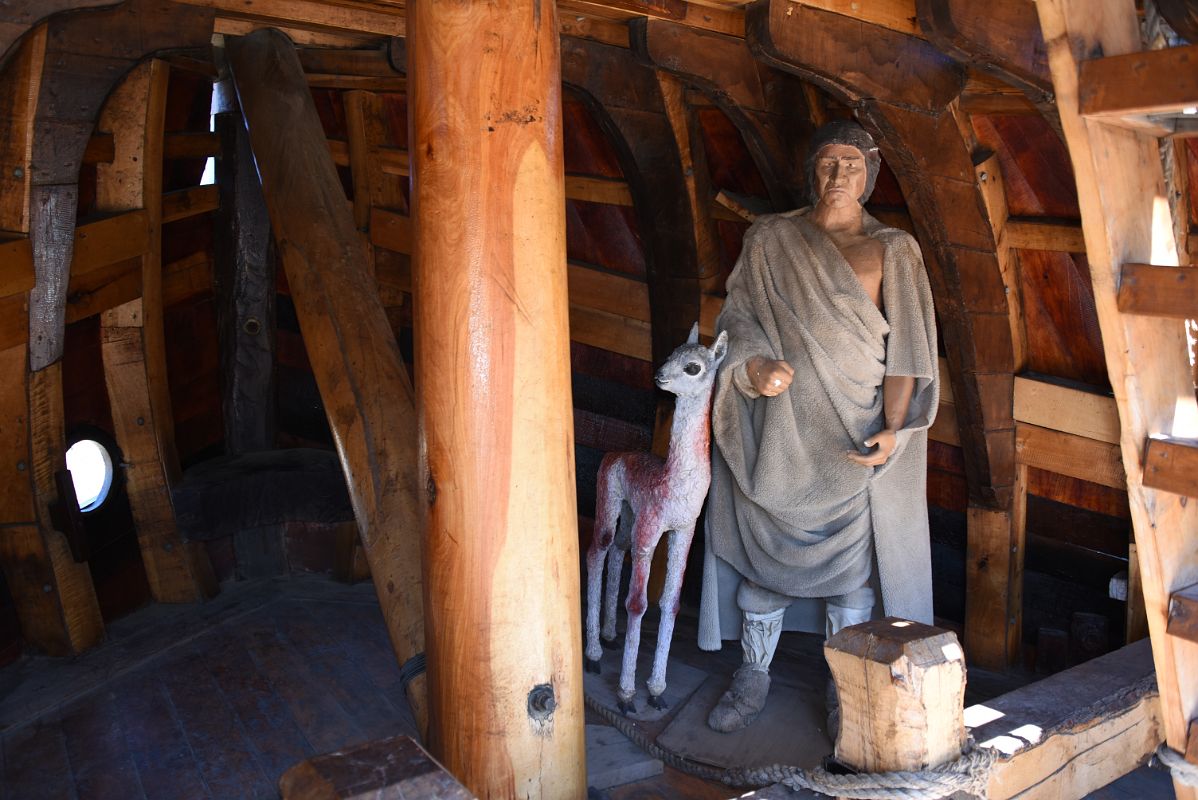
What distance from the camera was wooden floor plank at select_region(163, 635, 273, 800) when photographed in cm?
322

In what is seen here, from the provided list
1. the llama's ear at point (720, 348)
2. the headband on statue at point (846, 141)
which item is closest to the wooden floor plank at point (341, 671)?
the llama's ear at point (720, 348)

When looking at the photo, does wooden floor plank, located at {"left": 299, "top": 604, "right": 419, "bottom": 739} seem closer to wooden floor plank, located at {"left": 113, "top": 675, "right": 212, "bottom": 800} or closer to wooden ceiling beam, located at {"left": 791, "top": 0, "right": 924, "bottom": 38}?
wooden floor plank, located at {"left": 113, "top": 675, "right": 212, "bottom": 800}

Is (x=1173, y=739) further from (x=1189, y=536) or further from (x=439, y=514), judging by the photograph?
(x=439, y=514)

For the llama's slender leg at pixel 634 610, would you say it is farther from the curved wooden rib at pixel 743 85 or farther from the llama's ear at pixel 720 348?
the curved wooden rib at pixel 743 85

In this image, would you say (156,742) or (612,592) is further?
(612,592)

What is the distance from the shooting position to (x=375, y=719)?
359cm

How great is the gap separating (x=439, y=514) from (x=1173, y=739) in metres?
1.67

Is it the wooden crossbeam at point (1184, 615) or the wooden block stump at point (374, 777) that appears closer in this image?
the wooden block stump at point (374, 777)

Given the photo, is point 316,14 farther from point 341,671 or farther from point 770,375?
point 341,671

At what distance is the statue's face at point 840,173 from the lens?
338 cm

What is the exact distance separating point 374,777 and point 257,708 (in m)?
2.34

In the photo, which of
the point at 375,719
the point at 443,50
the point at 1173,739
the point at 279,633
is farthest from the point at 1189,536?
the point at 279,633

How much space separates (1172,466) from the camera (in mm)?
2223

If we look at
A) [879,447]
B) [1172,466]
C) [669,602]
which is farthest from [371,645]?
[1172,466]
